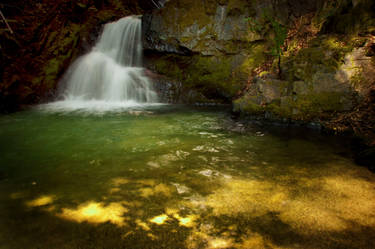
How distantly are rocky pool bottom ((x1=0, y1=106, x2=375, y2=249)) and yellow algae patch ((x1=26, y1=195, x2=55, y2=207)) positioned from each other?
0.03 feet

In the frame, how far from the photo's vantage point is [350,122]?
5.29 m

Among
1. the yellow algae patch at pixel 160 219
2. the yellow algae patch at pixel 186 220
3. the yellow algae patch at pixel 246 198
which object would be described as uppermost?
the yellow algae patch at pixel 246 198

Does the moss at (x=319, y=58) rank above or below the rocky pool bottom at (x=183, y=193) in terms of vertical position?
above

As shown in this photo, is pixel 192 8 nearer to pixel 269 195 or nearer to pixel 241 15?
pixel 241 15

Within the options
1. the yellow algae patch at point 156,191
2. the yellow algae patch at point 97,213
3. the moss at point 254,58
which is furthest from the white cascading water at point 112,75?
the yellow algae patch at point 97,213

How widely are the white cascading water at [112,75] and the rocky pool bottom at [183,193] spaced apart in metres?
5.54

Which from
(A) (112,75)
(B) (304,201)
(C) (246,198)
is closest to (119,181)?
(C) (246,198)

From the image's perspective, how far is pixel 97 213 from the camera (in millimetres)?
2334

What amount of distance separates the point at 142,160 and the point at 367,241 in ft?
9.34

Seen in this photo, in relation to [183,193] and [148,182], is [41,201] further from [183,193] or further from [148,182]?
[183,193]

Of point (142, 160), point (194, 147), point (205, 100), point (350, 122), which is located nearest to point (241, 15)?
point (205, 100)

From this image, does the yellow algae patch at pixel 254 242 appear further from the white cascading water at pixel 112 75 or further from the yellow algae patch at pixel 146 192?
the white cascading water at pixel 112 75

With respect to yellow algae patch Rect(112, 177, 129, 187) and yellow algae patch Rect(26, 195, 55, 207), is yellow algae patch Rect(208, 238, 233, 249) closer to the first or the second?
yellow algae patch Rect(112, 177, 129, 187)

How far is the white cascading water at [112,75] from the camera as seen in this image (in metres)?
10.4
